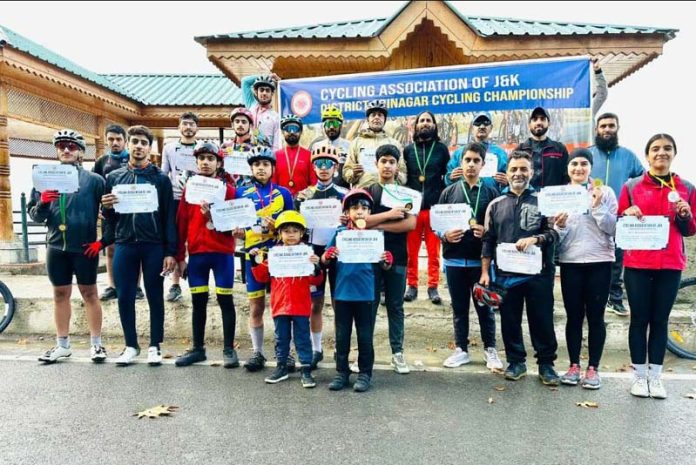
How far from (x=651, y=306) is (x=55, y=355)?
227 inches

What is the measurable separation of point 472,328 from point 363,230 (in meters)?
2.39

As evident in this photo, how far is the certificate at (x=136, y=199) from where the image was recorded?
457 centimetres

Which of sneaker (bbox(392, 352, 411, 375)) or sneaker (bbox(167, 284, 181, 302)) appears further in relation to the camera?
sneaker (bbox(167, 284, 181, 302))

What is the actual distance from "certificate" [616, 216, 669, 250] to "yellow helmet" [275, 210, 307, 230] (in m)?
2.68

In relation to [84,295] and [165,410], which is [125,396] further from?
[84,295]

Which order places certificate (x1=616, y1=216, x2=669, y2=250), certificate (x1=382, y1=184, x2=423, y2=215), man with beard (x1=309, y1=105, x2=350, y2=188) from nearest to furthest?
certificate (x1=616, y1=216, x2=669, y2=250), certificate (x1=382, y1=184, x2=423, y2=215), man with beard (x1=309, y1=105, x2=350, y2=188)

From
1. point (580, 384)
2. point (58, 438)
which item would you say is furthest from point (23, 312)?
point (580, 384)

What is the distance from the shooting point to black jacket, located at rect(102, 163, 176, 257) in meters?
4.61

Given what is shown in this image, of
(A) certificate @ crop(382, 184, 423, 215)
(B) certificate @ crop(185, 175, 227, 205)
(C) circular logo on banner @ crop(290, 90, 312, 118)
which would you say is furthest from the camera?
(C) circular logo on banner @ crop(290, 90, 312, 118)

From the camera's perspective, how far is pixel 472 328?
18.2 ft

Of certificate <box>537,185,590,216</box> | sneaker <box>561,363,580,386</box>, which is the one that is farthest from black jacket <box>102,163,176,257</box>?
sneaker <box>561,363,580,386</box>

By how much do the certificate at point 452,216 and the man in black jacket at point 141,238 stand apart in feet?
8.80

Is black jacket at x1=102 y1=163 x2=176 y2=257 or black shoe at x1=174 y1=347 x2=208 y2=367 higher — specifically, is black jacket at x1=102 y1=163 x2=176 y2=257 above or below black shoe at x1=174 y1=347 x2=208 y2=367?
above

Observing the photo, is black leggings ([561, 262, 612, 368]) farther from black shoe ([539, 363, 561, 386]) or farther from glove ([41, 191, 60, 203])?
glove ([41, 191, 60, 203])
